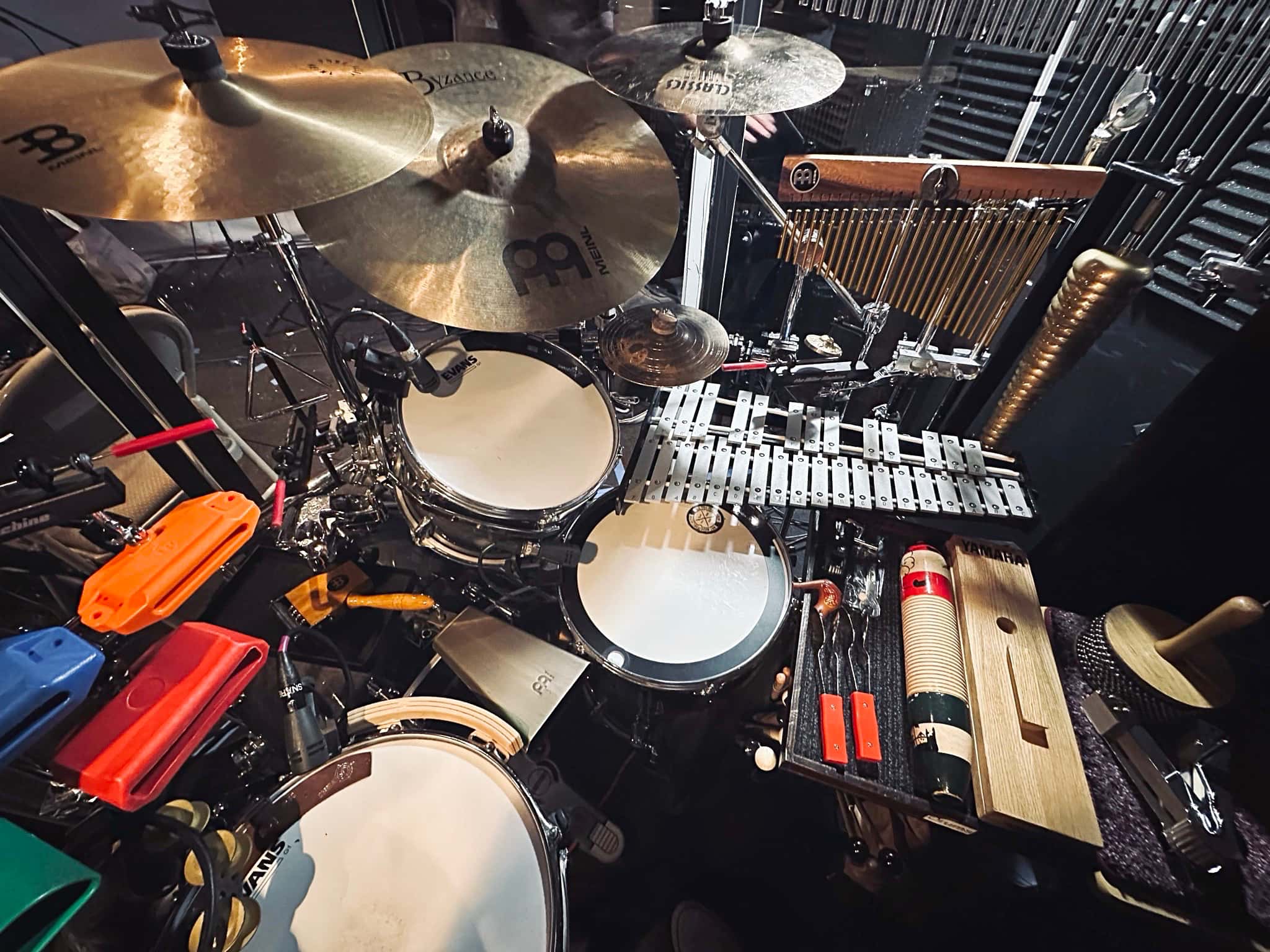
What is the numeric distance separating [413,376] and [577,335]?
2.40 feet

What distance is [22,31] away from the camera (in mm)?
1723

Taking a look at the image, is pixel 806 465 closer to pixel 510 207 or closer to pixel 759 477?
pixel 759 477

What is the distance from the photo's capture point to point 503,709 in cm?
143

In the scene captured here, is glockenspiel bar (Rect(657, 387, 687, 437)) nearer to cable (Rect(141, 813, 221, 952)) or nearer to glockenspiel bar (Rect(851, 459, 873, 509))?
glockenspiel bar (Rect(851, 459, 873, 509))

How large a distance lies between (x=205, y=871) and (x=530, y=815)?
1.71ft

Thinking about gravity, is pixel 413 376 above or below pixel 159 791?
above

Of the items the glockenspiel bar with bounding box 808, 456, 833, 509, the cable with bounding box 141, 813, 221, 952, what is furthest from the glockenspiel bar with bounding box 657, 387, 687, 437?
the cable with bounding box 141, 813, 221, 952

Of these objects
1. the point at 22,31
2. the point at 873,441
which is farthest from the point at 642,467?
the point at 22,31

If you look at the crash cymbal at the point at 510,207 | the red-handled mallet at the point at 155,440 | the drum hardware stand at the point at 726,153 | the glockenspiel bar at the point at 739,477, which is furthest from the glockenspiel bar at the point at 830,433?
the red-handled mallet at the point at 155,440

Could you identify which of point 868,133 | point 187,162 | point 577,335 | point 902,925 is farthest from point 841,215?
point 902,925

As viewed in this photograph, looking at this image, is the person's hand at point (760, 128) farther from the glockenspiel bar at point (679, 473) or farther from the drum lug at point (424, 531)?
the drum lug at point (424, 531)

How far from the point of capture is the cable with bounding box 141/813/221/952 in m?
0.82

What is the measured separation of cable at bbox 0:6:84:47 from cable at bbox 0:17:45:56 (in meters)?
0.02

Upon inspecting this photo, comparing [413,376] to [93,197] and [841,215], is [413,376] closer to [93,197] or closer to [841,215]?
[93,197]
